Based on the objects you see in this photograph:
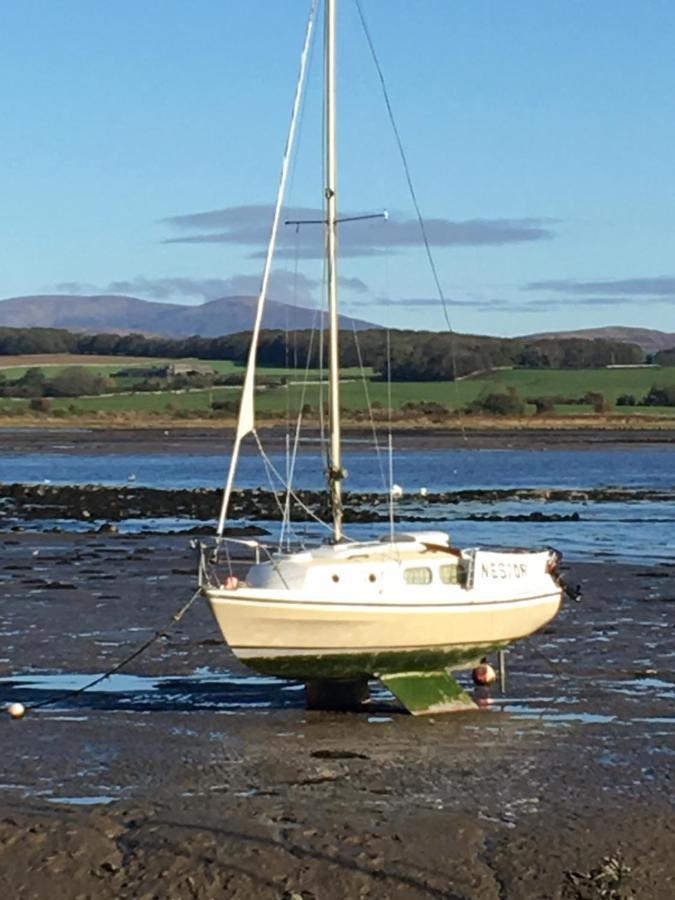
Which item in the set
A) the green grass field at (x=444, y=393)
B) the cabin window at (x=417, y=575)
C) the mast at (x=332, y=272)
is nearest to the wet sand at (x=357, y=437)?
the green grass field at (x=444, y=393)

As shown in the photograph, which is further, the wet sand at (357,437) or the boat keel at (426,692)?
the wet sand at (357,437)

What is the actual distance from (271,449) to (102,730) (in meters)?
84.0

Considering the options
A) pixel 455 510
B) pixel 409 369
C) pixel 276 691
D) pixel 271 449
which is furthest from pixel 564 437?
pixel 276 691

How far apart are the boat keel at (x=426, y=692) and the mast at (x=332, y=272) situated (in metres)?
1.71

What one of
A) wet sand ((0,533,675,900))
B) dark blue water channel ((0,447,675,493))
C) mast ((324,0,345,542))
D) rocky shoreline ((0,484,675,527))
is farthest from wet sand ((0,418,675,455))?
mast ((324,0,345,542))

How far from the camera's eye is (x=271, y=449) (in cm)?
10125

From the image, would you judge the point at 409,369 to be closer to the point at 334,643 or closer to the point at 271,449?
the point at 271,449

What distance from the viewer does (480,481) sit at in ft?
225

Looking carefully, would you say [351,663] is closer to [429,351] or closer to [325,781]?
[325,781]

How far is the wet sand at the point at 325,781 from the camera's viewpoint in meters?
12.1

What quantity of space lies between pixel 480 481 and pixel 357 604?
5080 cm

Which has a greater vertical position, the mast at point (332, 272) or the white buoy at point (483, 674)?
the mast at point (332, 272)

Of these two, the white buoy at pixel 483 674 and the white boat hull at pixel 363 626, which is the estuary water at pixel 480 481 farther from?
the white boat hull at pixel 363 626

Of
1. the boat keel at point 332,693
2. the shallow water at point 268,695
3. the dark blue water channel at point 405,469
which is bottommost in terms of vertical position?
the dark blue water channel at point 405,469
